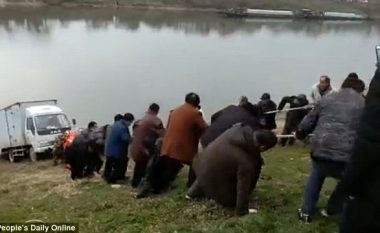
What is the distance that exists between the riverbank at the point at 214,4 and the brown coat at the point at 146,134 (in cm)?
6669

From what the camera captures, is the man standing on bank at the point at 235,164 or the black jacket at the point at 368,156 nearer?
the black jacket at the point at 368,156

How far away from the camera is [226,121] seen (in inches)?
304

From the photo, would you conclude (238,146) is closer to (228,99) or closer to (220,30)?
(228,99)

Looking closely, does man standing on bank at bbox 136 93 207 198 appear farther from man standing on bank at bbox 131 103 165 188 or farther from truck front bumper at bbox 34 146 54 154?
truck front bumper at bbox 34 146 54 154

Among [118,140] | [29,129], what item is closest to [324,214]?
[118,140]

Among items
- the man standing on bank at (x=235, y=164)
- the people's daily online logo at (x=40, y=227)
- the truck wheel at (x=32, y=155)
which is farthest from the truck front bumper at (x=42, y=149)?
the man standing on bank at (x=235, y=164)

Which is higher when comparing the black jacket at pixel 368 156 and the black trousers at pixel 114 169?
the black jacket at pixel 368 156

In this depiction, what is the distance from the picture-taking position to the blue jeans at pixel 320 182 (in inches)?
230

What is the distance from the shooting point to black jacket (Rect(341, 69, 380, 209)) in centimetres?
329

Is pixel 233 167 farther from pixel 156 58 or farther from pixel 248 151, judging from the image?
pixel 156 58

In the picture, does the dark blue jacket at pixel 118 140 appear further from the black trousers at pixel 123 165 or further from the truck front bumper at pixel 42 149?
the truck front bumper at pixel 42 149

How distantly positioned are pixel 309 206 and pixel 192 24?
205 ft

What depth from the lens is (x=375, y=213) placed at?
3.38m

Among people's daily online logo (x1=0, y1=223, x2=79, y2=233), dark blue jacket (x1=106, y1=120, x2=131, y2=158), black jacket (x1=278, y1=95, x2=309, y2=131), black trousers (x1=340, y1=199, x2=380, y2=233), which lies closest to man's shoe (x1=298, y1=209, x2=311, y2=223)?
people's daily online logo (x1=0, y1=223, x2=79, y2=233)
